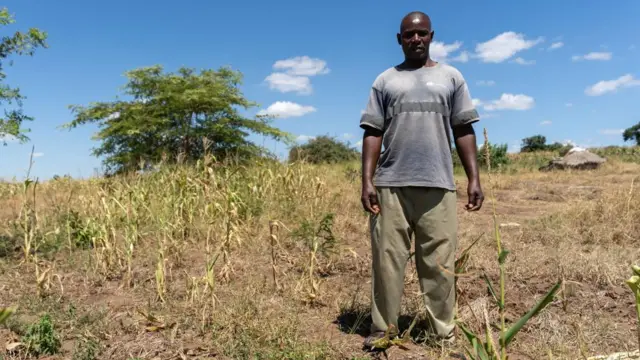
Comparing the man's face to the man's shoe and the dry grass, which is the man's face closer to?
the dry grass

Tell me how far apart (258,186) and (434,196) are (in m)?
4.25

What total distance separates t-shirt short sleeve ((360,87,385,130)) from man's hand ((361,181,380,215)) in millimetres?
331

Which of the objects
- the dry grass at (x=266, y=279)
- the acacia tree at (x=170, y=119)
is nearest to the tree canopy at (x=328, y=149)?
the acacia tree at (x=170, y=119)

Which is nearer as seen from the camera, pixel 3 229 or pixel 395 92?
pixel 395 92

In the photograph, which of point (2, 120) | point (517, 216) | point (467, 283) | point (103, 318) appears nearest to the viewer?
point (103, 318)

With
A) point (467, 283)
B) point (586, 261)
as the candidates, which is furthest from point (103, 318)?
point (586, 261)

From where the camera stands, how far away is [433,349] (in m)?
2.74

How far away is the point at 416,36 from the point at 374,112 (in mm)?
469

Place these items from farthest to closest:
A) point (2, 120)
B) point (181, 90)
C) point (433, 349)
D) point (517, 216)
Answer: point (181, 90), point (517, 216), point (2, 120), point (433, 349)

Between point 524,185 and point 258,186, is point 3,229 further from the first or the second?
point 524,185

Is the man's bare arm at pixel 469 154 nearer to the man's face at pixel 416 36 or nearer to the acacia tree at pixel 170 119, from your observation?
the man's face at pixel 416 36

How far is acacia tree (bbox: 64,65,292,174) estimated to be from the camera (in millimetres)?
14844

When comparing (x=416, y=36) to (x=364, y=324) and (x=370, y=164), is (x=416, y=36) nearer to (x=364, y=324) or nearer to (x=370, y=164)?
(x=370, y=164)

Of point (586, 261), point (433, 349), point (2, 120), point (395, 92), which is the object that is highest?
point (2, 120)
